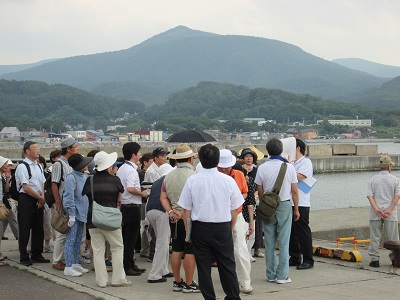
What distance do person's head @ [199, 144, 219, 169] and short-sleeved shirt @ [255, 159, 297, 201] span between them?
1695mm

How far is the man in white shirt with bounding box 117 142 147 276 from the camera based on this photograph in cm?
862

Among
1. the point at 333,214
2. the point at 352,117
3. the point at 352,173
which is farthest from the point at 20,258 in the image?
the point at 352,117

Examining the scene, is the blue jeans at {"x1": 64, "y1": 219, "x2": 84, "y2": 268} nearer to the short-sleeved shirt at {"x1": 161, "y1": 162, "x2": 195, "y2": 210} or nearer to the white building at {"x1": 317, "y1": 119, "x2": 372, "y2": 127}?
the short-sleeved shirt at {"x1": 161, "y1": 162, "x2": 195, "y2": 210}

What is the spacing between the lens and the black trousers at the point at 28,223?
922 centimetres

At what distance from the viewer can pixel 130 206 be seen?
8688mm

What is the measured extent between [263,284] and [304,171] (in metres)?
1.70

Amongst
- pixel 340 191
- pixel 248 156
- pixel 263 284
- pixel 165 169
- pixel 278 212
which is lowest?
pixel 340 191

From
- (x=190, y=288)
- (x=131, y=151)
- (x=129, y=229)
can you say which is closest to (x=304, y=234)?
(x=190, y=288)

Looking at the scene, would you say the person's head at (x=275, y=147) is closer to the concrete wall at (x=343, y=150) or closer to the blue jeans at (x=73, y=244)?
the blue jeans at (x=73, y=244)

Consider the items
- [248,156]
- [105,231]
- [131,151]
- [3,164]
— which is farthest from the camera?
[248,156]

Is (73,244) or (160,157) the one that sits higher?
(160,157)

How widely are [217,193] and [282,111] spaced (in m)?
190

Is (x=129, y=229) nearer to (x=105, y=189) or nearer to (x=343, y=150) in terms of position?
(x=105, y=189)

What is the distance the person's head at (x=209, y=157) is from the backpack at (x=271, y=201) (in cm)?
161
